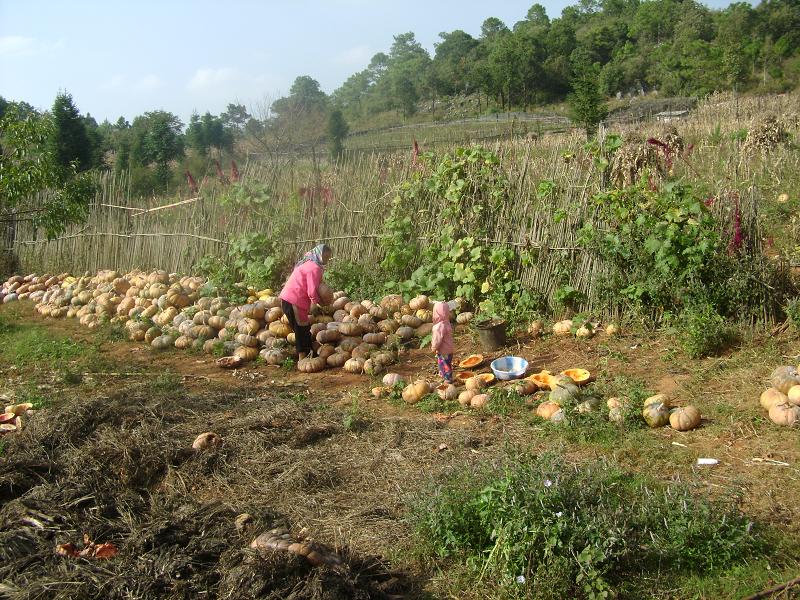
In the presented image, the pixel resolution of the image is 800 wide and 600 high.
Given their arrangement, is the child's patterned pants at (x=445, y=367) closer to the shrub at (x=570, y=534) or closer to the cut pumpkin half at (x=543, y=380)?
the cut pumpkin half at (x=543, y=380)

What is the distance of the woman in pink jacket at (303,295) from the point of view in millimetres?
7176

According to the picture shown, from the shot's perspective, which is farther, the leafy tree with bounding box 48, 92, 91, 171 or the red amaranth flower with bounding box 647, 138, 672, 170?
the leafy tree with bounding box 48, 92, 91, 171

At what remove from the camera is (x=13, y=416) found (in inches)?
223

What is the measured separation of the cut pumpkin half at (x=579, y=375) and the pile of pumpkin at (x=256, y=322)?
1887 millimetres

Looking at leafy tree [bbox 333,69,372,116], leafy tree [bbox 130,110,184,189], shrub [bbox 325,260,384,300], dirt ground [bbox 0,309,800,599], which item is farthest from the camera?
leafy tree [bbox 333,69,372,116]

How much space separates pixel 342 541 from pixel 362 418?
1.81 meters

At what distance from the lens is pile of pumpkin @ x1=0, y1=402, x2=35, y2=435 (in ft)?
17.6

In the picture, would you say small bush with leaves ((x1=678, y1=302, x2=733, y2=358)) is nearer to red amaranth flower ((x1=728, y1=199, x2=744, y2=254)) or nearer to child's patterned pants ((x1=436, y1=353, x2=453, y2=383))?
red amaranth flower ((x1=728, y1=199, x2=744, y2=254))

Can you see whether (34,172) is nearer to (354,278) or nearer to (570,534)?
(354,278)

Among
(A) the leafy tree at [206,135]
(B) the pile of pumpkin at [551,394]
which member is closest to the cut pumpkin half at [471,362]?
(B) the pile of pumpkin at [551,394]

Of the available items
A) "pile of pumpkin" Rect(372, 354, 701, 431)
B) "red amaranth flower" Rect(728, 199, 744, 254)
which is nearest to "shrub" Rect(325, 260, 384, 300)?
"pile of pumpkin" Rect(372, 354, 701, 431)

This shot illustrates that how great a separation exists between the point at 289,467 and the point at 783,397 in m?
3.35

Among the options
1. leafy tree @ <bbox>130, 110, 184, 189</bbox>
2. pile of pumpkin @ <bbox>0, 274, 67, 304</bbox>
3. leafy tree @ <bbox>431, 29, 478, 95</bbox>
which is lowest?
pile of pumpkin @ <bbox>0, 274, 67, 304</bbox>

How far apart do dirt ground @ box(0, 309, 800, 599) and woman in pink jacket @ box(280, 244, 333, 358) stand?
0.92 meters
